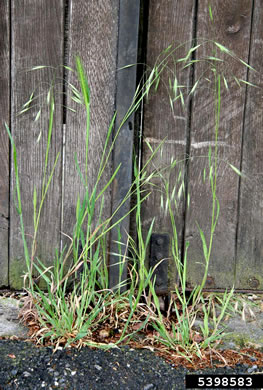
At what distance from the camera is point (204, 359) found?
1.84m

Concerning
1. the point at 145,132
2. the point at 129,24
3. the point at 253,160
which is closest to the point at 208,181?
the point at 253,160

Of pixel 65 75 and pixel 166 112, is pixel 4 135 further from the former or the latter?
pixel 166 112

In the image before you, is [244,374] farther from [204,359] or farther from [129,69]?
[129,69]

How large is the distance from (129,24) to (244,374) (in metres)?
1.56

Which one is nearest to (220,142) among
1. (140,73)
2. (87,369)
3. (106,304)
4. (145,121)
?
(145,121)

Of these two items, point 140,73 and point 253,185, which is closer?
point 140,73

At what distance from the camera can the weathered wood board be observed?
2.23 m

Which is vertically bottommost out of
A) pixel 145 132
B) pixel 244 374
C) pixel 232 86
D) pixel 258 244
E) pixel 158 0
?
pixel 244 374

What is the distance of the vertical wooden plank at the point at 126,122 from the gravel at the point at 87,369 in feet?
1.60

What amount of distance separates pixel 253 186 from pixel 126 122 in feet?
2.35

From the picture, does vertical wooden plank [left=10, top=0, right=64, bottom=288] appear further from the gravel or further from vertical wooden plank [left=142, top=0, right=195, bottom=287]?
the gravel

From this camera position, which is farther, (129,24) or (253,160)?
(253,160)

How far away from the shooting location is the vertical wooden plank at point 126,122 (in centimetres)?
211

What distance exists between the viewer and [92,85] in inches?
86.2
